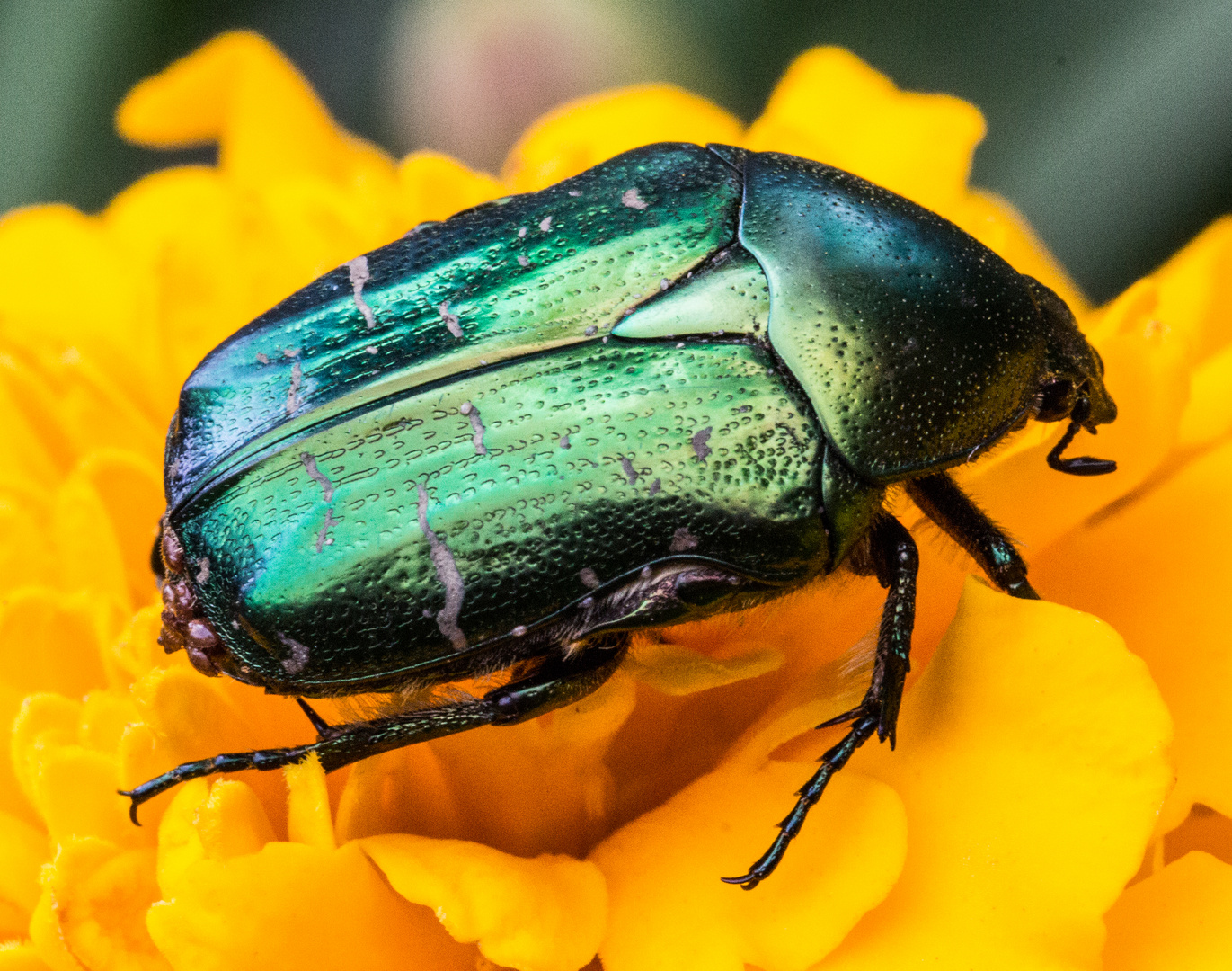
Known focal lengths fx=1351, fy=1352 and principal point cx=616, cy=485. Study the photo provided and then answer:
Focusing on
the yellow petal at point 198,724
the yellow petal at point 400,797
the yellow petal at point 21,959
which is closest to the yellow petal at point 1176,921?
the yellow petal at point 400,797

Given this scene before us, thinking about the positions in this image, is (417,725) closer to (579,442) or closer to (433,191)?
(579,442)

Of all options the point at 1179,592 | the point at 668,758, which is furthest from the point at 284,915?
the point at 1179,592

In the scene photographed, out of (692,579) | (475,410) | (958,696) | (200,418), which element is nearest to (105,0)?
(200,418)

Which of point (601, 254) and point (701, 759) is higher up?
point (601, 254)

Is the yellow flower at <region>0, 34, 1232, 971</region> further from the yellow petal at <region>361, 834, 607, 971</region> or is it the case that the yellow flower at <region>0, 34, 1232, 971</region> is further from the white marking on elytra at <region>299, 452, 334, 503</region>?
the white marking on elytra at <region>299, 452, 334, 503</region>

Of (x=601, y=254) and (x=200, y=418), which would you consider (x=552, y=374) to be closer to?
(x=601, y=254)

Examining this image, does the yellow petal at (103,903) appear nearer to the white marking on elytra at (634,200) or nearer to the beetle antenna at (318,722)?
the beetle antenna at (318,722)

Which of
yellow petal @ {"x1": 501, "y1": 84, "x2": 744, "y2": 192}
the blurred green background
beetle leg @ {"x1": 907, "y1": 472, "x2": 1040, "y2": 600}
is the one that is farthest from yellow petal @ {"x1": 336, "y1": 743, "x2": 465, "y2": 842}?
the blurred green background

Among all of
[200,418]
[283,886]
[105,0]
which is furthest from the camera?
[105,0]
